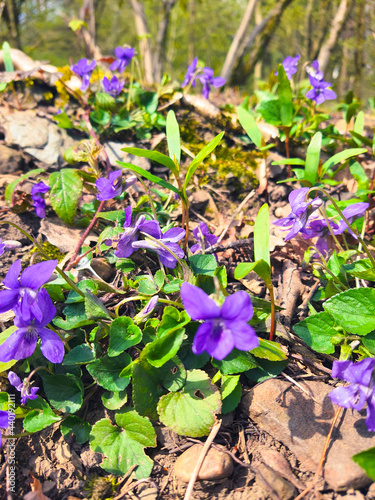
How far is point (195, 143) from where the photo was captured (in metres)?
3.23

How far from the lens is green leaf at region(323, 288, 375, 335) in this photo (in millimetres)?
1724

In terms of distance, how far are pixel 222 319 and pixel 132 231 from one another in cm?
79

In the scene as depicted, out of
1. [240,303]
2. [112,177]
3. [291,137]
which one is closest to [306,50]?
[291,137]

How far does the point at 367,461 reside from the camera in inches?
48.1

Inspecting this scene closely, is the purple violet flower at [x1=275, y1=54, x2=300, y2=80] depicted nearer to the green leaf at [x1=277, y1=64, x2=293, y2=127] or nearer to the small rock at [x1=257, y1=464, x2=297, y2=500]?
the green leaf at [x1=277, y1=64, x2=293, y2=127]

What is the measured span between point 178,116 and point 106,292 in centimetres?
205

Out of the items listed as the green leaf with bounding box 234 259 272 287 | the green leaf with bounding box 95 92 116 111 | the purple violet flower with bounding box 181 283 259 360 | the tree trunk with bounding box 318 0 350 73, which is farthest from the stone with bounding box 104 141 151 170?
the tree trunk with bounding box 318 0 350 73

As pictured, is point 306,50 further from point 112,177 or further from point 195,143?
point 112,177

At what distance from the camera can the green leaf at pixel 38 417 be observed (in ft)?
5.25

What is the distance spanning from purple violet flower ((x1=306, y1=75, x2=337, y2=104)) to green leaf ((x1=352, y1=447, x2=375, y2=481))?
2.57 meters

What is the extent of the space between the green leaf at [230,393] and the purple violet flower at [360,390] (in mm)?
427

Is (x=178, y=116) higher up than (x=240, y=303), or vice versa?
(x=178, y=116)

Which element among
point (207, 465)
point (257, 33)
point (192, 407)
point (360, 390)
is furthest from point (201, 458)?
point (257, 33)

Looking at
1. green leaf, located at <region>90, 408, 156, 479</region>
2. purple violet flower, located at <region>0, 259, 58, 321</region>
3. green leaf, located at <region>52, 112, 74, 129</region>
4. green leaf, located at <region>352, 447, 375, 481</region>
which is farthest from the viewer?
green leaf, located at <region>52, 112, 74, 129</region>
